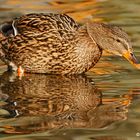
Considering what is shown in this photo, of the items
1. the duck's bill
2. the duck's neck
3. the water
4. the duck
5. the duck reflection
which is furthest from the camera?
the duck's neck

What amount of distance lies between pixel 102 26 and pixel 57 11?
3550mm

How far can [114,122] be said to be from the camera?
8078mm

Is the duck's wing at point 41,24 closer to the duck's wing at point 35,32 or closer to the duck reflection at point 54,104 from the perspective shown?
the duck's wing at point 35,32

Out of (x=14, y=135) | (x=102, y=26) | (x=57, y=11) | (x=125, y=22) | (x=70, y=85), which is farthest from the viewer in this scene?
(x=57, y=11)

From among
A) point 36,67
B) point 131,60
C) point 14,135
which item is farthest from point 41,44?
point 14,135

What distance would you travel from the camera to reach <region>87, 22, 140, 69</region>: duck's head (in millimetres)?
10031

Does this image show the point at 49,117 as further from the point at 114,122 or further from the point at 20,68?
the point at 20,68

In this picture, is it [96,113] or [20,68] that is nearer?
[96,113]

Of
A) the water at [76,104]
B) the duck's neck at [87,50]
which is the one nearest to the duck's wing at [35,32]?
the duck's neck at [87,50]

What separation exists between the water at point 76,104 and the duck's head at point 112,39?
0.26 m

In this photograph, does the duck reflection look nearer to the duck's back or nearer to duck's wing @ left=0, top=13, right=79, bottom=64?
the duck's back

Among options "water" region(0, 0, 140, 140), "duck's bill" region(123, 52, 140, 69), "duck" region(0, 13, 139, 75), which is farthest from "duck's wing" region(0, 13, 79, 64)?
"duck's bill" region(123, 52, 140, 69)

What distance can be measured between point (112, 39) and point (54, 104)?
5.90ft

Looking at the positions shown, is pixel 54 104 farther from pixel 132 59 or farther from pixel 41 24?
pixel 41 24
